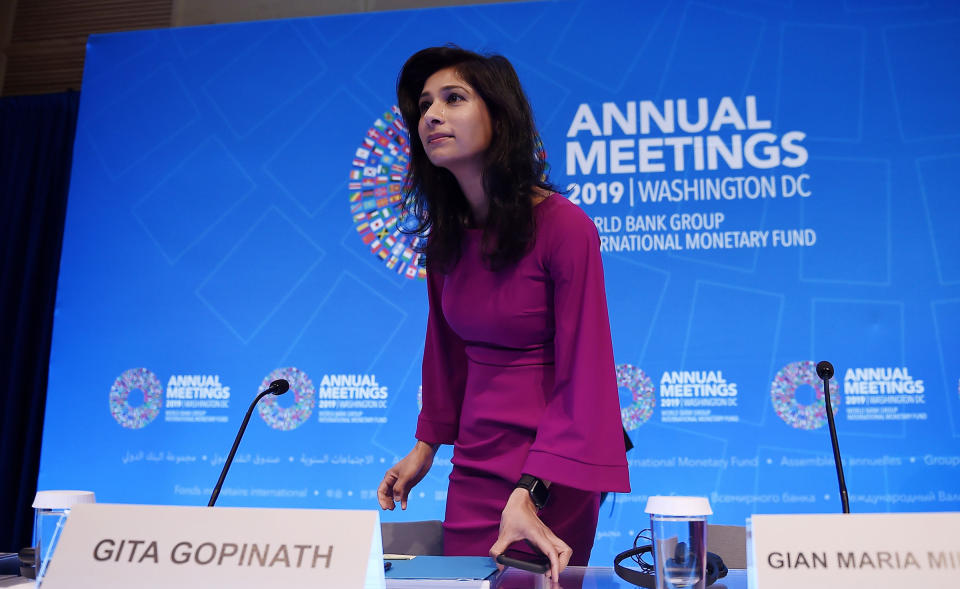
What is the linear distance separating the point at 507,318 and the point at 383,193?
1938 millimetres

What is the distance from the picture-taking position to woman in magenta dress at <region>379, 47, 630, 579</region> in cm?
117

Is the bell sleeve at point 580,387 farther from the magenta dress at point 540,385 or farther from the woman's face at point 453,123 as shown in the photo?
the woman's face at point 453,123

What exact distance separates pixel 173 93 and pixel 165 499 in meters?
1.68

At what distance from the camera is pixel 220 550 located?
79cm

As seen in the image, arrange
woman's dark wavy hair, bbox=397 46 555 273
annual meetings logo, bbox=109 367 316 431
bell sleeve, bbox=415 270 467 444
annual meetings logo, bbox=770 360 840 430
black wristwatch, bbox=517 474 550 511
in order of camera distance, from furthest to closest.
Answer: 1. annual meetings logo, bbox=109 367 316 431
2. annual meetings logo, bbox=770 360 840 430
3. bell sleeve, bbox=415 270 467 444
4. woman's dark wavy hair, bbox=397 46 555 273
5. black wristwatch, bbox=517 474 550 511

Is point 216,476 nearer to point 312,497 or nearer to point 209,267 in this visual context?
point 312,497

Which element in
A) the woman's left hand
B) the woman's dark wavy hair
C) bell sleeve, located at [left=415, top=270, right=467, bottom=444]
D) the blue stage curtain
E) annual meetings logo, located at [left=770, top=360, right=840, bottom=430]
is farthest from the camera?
the blue stage curtain

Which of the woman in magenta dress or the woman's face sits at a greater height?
the woman's face

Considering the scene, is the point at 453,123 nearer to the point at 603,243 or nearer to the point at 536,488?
the point at 536,488

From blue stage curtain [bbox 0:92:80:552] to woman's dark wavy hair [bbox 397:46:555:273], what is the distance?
306 cm

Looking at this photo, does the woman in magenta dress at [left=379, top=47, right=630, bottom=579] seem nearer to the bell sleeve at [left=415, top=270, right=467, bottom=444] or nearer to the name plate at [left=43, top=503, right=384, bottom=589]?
the bell sleeve at [left=415, top=270, right=467, bottom=444]

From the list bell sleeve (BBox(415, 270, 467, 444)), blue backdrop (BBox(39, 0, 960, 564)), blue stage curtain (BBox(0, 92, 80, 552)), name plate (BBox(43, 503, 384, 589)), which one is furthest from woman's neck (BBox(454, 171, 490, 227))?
blue stage curtain (BBox(0, 92, 80, 552))

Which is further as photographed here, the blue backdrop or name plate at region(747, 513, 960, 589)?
the blue backdrop

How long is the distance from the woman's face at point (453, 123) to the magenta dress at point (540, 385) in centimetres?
14
